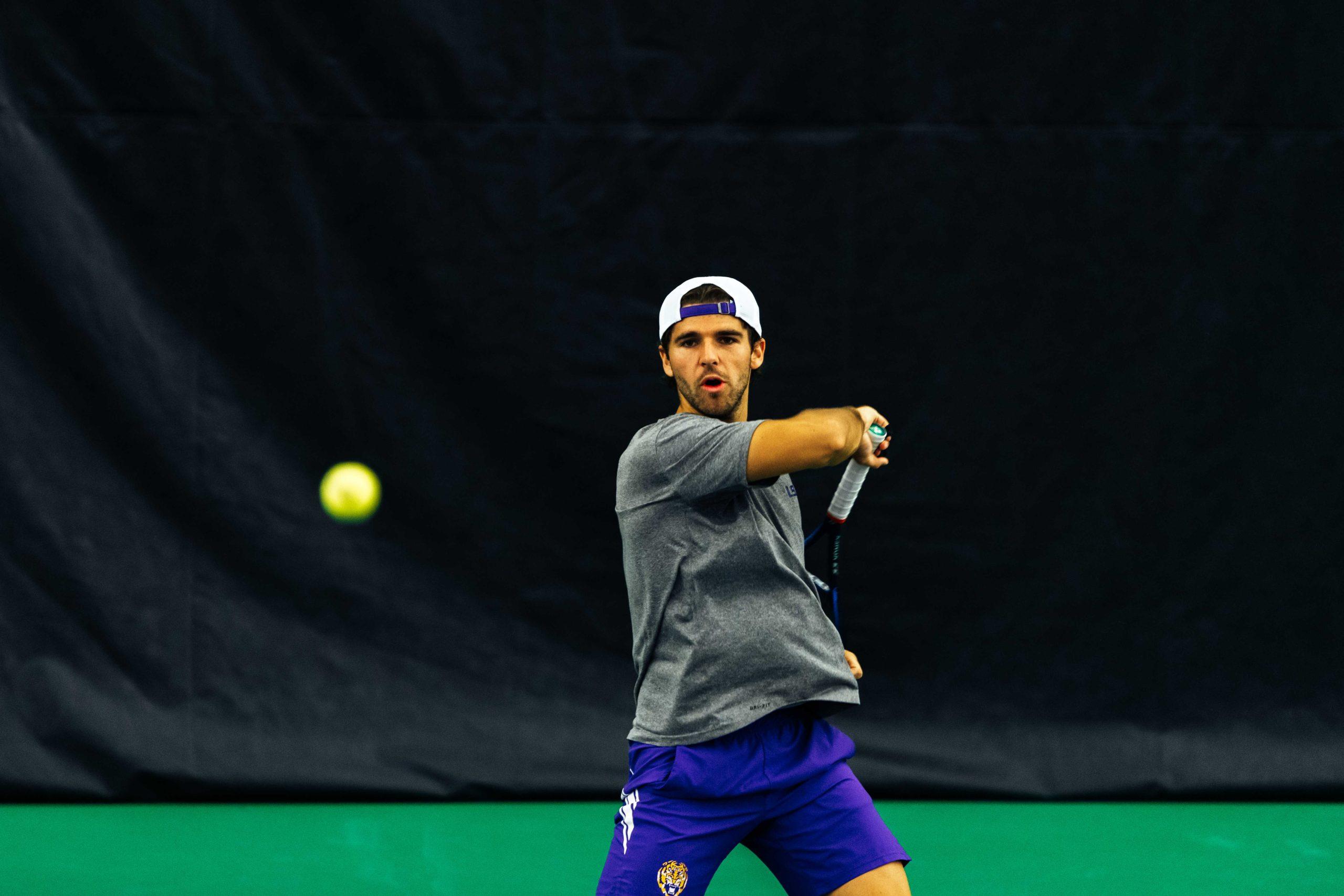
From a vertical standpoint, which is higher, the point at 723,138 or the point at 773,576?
the point at 723,138

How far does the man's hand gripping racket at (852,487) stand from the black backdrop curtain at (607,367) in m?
1.35

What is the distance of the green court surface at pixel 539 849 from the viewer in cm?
316

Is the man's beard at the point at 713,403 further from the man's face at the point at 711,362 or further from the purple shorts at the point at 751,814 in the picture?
the purple shorts at the point at 751,814

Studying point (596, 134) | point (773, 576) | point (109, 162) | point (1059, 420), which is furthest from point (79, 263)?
point (1059, 420)

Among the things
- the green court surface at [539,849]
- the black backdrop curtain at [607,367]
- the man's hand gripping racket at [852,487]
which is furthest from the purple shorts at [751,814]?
the black backdrop curtain at [607,367]

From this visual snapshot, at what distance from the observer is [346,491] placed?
3.90m

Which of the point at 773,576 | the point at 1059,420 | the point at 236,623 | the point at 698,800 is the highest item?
the point at 1059,420

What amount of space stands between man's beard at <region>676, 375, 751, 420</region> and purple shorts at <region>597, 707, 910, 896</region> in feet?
1.74

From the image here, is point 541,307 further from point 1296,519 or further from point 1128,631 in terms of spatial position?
point 1296,519

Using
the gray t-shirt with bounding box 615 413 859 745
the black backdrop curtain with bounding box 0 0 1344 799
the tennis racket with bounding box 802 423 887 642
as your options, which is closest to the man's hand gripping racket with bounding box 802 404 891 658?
the tennis racket with bounding box 802 423 887 642

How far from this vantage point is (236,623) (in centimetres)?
388

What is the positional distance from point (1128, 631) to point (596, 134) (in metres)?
2.32

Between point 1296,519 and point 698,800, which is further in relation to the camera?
point 1296,519

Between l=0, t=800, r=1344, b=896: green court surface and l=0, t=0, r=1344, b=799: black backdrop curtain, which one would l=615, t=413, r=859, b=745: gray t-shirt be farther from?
l=0, t=0, r=1344, b=799: black backdrop curtain
